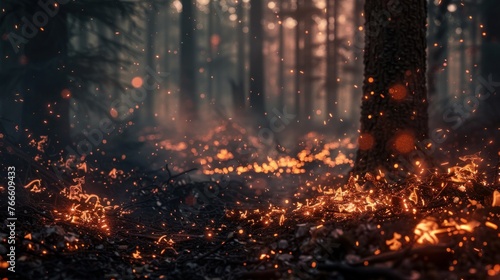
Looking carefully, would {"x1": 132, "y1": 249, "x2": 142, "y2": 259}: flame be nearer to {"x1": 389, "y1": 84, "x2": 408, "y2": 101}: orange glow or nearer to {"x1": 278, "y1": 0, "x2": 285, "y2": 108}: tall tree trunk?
{"x1": 389, "y1": 84, "x2": 408, "y2": 101}: orange glow

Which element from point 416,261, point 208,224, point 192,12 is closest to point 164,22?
point 192,12

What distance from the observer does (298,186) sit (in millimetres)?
10898

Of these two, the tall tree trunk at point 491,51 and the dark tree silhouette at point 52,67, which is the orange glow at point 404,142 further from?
the dark tree silhouette at point 52,67

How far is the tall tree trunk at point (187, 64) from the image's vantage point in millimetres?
25312

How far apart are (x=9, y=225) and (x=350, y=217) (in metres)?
3.93

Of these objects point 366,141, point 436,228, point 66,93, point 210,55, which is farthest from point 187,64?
point 436,228

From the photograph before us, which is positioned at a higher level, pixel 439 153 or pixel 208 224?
pixel 439 153

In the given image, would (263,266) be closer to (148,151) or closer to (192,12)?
(148,151)

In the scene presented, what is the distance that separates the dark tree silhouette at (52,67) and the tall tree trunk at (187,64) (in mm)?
13141

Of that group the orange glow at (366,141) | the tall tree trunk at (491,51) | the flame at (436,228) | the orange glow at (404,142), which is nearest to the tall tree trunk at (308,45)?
the tall tree trunk at (491,51)

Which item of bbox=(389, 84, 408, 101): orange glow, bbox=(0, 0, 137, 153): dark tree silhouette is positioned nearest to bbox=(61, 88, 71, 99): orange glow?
bbox=(0, 0, 137, 153): dark tree silhouette

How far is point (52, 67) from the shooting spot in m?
11.8

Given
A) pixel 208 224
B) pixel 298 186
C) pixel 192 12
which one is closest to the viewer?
pixel 208 224

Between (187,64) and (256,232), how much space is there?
72.5 ft
